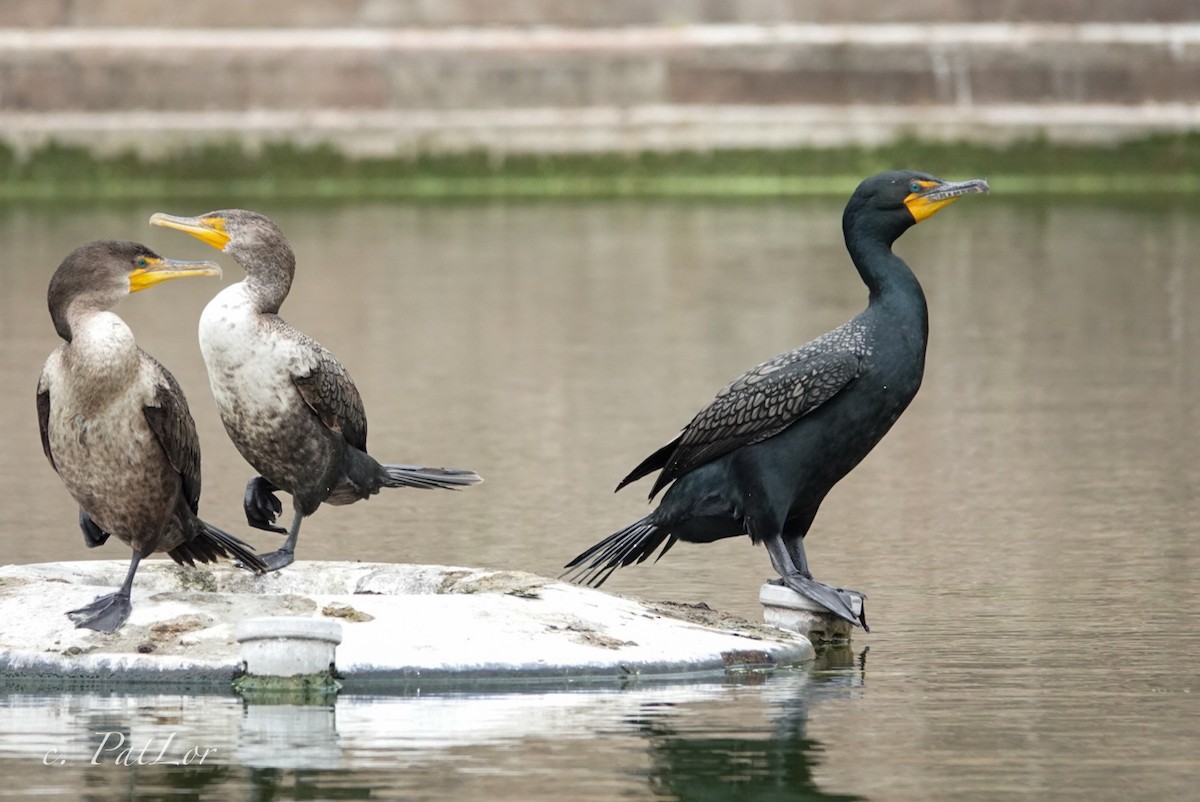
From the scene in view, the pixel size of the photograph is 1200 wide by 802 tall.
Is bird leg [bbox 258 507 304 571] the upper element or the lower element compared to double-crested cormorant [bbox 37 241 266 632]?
lower

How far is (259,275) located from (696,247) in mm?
16279

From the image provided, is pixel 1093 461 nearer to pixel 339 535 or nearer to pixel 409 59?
pixel 339 535

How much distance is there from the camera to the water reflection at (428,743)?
22.8 feet

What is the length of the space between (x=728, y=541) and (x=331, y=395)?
9.17ft

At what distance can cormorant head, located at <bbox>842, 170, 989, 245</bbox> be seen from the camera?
30.9 feet

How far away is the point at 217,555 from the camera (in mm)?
9047

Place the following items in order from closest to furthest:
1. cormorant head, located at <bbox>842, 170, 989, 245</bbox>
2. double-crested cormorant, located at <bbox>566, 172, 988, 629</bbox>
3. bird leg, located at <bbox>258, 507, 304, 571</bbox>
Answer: double-crested cormorant, located at <bbox>566, 172, 988, 629</bbox> → bird leg, located at <bbox>258, 507, 304, 571</bbox> → cormorant head, located at <bbox>842, 170, 989, 245</bbox>

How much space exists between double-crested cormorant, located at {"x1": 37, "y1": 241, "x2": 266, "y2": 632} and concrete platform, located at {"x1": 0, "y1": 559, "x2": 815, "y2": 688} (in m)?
0.15

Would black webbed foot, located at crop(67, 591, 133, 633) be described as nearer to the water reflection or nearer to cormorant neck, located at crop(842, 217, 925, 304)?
the water reflection

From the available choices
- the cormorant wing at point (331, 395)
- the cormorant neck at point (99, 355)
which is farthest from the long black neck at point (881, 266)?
the cormorant neck at point (99, 355)

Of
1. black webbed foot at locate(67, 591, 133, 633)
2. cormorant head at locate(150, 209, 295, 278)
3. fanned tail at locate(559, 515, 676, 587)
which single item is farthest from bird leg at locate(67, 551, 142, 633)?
fanned tail at locate(559, 515, 676, 587)

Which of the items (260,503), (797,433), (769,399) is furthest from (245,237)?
(797,433)

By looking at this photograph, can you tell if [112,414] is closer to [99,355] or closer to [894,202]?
[99,355]

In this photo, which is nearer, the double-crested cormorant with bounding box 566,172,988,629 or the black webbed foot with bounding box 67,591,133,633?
the black webbed foot with bounding box 67,591,133,633
